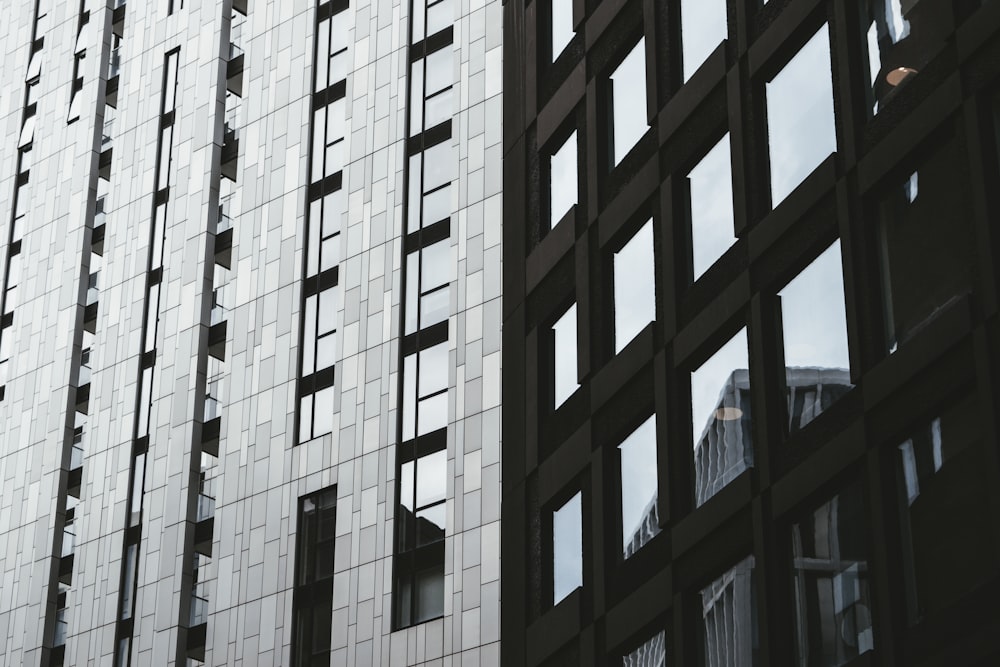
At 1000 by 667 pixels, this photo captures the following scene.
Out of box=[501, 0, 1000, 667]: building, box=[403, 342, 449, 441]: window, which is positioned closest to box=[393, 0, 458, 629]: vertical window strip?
box=[403, 342, 449, 441]: window

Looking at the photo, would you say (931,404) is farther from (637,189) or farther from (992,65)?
(637,189)

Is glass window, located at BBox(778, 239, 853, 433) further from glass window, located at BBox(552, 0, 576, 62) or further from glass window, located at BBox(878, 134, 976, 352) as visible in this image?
glass window, located at BBox(552, 0, 576, 62)

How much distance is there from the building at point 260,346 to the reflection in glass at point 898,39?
80.7 feet

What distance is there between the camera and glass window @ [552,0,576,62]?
36.4m

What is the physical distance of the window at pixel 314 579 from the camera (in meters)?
49.7

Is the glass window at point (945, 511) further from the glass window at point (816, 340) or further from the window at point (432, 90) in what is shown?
the window at point (432, 90)

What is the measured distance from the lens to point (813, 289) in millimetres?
23750

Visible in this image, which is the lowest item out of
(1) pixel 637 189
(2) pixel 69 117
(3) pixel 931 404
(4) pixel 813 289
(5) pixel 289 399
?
(3) pixel 931 404

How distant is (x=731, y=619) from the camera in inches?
956

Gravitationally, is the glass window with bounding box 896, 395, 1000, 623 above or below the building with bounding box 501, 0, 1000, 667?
below

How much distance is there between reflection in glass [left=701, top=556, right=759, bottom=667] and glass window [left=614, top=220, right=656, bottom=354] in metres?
6.00

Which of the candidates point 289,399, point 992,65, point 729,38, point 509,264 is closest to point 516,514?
point 509,264

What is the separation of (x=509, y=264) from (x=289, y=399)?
1954 cm

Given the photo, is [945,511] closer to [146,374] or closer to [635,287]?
[635,287]
